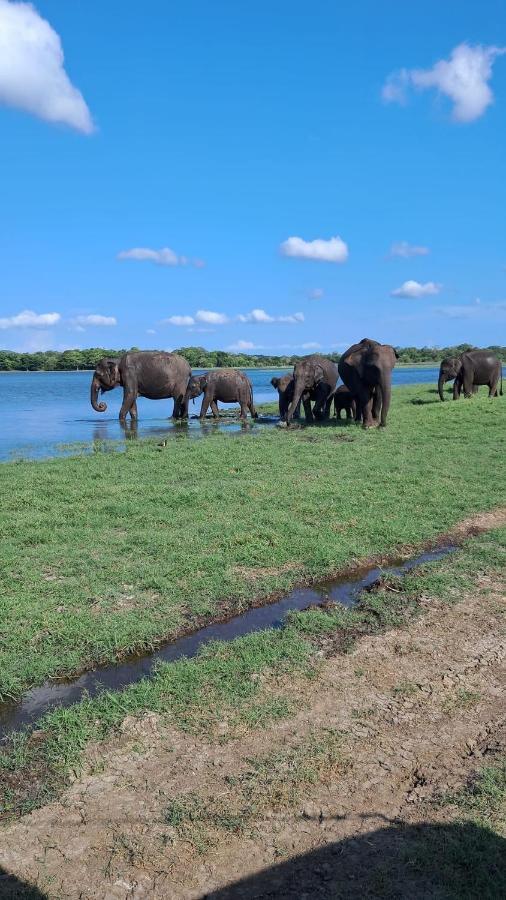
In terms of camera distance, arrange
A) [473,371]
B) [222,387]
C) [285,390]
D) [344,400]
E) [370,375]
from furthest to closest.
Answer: [473,371], [222,387], [285,390], [344,400], [370,375]

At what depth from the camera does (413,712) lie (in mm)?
3895

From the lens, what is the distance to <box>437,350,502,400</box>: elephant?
26.1 m

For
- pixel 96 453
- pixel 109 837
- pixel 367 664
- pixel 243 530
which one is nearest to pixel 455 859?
pixel 109 837

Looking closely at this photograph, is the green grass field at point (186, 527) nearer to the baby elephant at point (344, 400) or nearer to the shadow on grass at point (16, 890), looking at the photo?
the shadow on grass at point (16, 890)

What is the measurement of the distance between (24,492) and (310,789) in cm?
727

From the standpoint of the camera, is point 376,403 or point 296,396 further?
point 296,396

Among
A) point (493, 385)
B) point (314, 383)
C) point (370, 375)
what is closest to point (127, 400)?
point (314, 383)

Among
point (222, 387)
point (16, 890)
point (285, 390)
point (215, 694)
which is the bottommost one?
point (16, 890)

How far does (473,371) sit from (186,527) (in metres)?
21.6

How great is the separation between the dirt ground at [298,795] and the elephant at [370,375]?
1287 cm

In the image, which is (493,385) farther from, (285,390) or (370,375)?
(370,375)

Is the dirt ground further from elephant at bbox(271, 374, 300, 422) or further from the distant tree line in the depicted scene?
the distant tree line

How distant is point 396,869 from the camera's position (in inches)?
105

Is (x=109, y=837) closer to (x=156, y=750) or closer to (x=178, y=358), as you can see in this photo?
(x=156, y=750)
